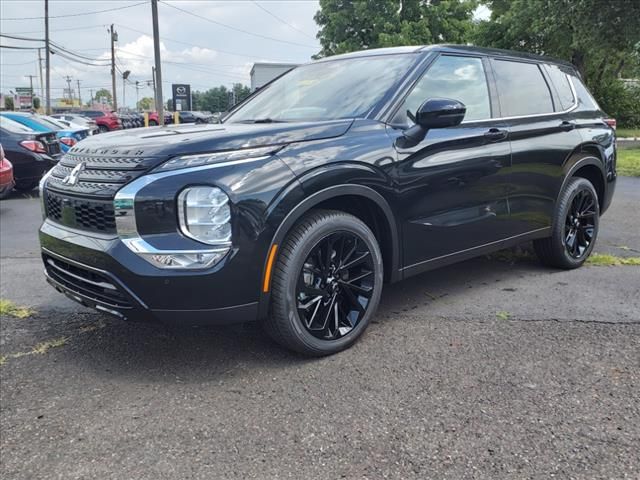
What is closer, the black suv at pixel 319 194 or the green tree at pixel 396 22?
the black suv at pixel 319 194

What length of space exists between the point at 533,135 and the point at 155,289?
10.2ft

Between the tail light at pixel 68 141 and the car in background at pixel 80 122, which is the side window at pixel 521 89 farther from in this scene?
the car in background at pixel 80 122

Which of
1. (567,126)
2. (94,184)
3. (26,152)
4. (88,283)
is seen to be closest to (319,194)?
(94,184)

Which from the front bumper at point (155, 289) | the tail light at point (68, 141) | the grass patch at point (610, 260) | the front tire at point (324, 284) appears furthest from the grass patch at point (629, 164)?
the front bumper at point (155, 289)

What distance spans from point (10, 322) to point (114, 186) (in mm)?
1759

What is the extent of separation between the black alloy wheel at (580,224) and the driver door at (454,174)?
0.95m

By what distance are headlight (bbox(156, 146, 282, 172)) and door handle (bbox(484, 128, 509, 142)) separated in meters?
1.75

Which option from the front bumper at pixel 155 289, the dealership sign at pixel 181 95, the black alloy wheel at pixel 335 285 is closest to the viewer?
the front bumper at pixel 155 289

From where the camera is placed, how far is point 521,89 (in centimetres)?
452

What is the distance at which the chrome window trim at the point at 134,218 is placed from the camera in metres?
2.76

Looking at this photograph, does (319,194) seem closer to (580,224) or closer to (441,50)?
(441,50)

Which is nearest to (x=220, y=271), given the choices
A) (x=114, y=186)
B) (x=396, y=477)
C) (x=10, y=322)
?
(x=114, y=186)

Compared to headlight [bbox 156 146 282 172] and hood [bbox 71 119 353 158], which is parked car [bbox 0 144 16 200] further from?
headlight [bbox 156 146 282 172]

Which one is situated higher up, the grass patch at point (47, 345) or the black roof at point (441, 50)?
the black roof at point (441, 50)
